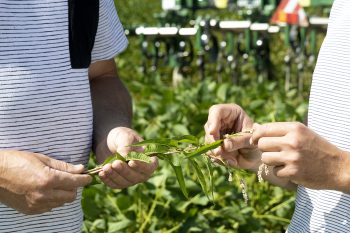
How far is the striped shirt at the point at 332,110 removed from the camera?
2.18 m

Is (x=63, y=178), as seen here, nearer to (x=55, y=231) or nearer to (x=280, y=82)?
(x=55, y=231)

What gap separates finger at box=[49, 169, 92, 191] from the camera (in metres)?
2.06

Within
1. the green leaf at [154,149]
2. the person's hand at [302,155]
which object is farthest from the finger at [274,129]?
the green leaf at [154,149]

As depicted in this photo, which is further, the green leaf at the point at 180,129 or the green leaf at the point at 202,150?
the green leaf at the point at 180,129

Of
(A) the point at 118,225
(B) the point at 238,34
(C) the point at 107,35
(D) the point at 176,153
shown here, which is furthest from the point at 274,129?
(B) the point at 238,34

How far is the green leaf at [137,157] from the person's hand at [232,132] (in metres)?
0.19

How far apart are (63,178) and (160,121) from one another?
9.44 ft

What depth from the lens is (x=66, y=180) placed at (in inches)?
82.0

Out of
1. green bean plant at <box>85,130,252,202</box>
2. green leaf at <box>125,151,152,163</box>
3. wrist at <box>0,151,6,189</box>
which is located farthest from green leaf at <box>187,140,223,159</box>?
wrist at <box>0,151,6,189</box>

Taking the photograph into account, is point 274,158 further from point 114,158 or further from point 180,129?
point 180,129

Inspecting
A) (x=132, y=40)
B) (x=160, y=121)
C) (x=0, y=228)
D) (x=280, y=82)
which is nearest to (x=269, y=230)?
(x=160, y=121)

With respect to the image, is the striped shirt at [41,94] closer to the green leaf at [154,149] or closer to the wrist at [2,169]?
the wrist at [2,169]

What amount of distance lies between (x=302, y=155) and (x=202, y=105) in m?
3.17

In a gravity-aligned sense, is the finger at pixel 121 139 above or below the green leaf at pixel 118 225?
above
